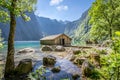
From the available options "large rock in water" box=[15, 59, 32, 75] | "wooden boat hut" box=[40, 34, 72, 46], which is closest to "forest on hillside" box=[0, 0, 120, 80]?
"large rock in water" box=[15, 59, 32, 75]

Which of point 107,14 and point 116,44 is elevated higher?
point 107,14

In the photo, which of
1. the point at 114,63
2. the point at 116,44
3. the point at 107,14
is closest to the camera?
the point at 114,63

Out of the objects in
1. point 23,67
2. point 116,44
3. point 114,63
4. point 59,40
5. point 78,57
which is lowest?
point 23,67

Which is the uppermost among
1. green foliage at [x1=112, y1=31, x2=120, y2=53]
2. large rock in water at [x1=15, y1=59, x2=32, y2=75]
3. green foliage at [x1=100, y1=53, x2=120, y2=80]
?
green foliage at [x1=112, y1=31, x2=120, y2=53]

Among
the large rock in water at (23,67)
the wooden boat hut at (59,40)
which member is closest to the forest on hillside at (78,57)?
the large rock in water at (23,67)

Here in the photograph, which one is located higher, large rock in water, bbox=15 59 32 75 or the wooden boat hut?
the wooden boat hut

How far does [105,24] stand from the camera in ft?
138

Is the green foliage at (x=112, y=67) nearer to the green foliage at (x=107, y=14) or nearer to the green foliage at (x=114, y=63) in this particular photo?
the green foliage at (x=114, y=63)

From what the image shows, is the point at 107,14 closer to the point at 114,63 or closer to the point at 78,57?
the point at 78,57

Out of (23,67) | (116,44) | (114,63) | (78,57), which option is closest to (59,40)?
(78,57)

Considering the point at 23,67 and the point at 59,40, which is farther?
the point at 59,40

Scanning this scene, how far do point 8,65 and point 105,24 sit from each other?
3053 centimetres

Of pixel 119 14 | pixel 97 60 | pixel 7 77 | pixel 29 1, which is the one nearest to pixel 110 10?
pixel 119 14

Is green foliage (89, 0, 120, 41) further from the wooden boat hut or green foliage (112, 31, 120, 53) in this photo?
green foliage (112, 31, 120, 53)
